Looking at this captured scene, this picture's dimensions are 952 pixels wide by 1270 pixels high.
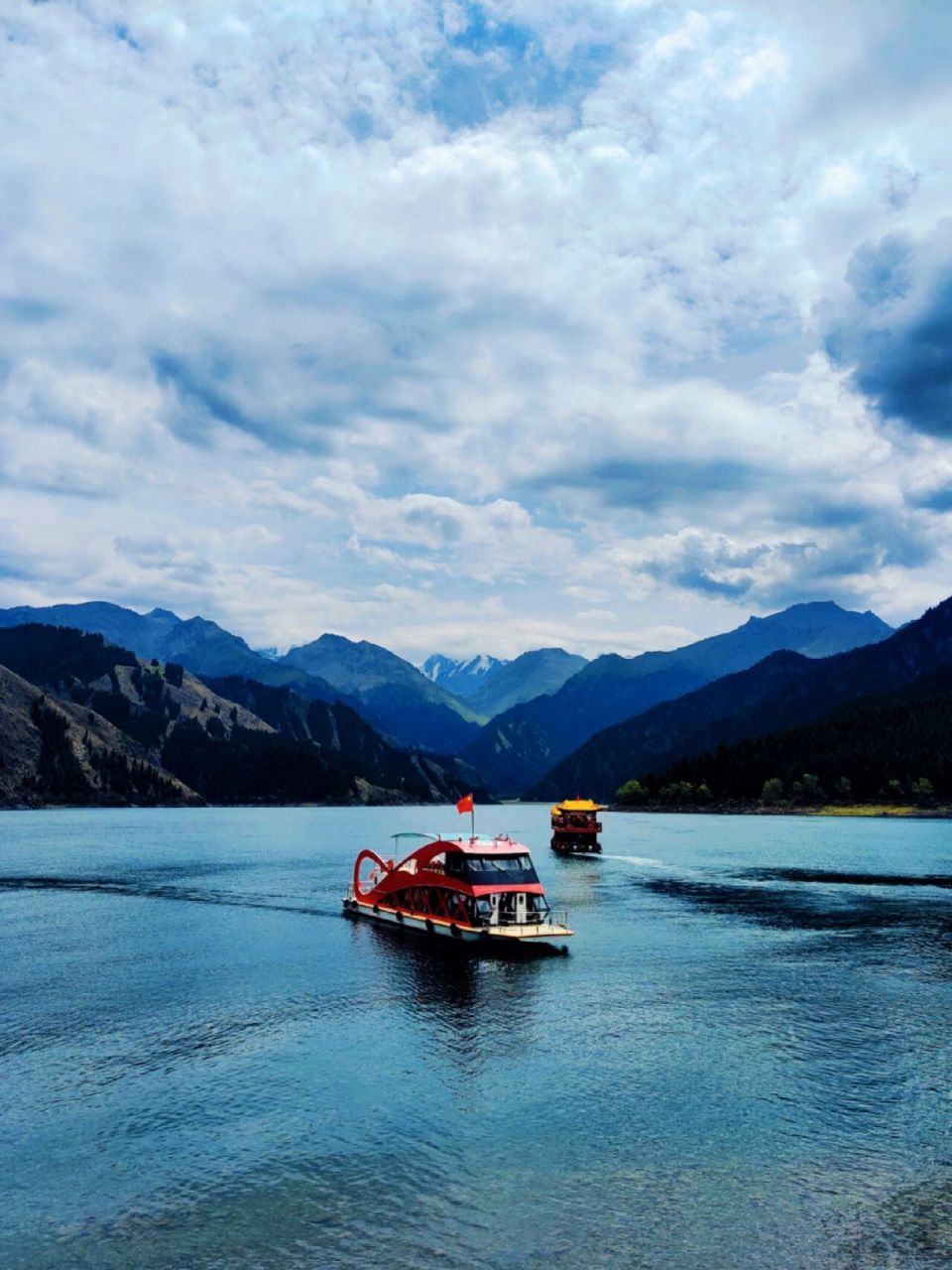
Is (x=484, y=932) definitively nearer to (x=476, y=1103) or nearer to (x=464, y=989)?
(x=464, y=989)

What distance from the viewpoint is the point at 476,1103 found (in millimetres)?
46844

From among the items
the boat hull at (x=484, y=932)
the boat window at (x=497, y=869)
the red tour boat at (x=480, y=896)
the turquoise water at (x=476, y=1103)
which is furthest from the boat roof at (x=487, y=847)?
the turquoise water at (x=476, y=1103)

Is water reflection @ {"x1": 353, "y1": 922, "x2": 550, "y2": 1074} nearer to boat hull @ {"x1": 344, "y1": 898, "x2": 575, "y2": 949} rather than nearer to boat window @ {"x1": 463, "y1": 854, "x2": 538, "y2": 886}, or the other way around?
boat hull @ {"x1": 344, "y1": 898, "x2": 575, "y2": 949}

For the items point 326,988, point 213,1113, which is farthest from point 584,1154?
point 326,988

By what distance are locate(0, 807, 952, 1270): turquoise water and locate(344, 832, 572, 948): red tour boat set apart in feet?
13.4

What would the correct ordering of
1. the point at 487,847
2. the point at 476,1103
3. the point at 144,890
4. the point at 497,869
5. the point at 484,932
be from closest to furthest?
1. the point at 476,1103
2. the point at 484,932
3. the point at 497,869
4. the point at 487,847
5. the point at 144,890

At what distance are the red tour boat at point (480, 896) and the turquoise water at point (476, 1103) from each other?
4.09 meters

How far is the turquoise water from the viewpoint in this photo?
3322 cm

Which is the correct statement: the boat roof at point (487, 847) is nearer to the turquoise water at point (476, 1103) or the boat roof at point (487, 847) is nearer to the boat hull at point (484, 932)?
the boat hull at point (484, 932)

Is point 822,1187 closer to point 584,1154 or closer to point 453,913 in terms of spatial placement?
point 584,1154

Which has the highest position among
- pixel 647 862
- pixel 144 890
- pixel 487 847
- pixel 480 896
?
pixel 487 847

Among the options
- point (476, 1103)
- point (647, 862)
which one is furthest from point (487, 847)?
point (647, 862)

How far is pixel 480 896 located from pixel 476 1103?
46104 mm

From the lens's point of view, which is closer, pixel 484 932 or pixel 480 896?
pixel 484 932
